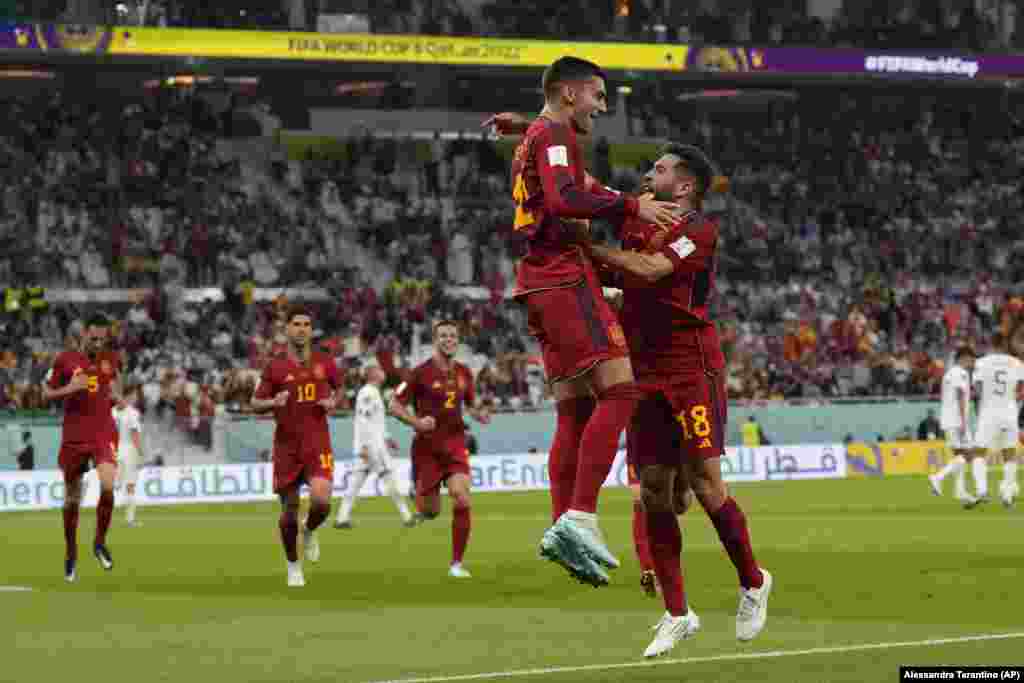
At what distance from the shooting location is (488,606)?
15.6 m

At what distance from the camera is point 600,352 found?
1017 cm

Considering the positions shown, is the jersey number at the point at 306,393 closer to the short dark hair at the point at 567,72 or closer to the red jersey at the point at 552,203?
the red jersey at the point at 552,203

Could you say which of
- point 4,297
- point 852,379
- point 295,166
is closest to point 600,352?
point 4,297

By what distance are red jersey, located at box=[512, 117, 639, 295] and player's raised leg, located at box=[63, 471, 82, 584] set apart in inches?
412

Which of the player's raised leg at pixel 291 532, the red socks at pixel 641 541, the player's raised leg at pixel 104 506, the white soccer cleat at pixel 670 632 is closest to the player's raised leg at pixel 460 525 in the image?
the player's raised leg at pixel 291 532

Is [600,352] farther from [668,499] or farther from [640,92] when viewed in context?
[640,92]

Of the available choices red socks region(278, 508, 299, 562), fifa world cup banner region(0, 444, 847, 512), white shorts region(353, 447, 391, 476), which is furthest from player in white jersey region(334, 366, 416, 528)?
red socks region(278, 508, 299, 562)

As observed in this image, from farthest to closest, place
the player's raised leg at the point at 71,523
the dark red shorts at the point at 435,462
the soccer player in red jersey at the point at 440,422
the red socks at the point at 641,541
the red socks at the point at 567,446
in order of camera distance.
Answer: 1. the dark red shorts at the point at 435,462
2. the soccer player in red jersey at the point at 440,422
3. the player's raised leg at the point at 71,523
4. the red socks at the point at 641,541
5. the red socks at the point at 567,446

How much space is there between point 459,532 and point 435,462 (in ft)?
4.85

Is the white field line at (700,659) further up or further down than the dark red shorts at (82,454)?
further down

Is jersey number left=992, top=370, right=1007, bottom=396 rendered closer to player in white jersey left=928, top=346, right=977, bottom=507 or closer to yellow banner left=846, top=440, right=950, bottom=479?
player in white jersey left=928, top=346, right=977, bottom=507

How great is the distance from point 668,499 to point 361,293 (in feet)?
114

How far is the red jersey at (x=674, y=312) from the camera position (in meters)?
11.0

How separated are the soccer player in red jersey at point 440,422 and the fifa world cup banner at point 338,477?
934cm
